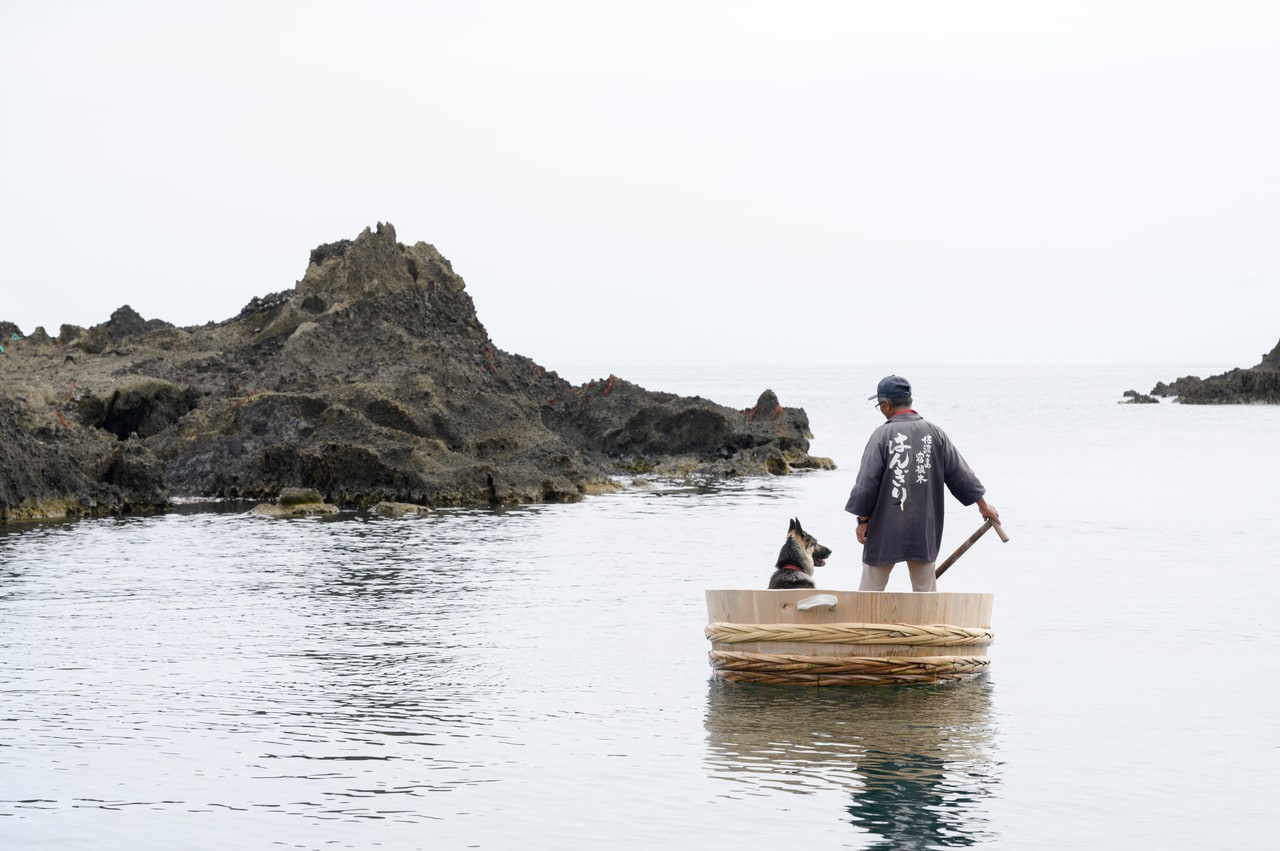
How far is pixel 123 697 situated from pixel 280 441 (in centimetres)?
2206

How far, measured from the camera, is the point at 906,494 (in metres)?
12.2

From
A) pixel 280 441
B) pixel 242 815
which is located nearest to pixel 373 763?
pixel 242 815

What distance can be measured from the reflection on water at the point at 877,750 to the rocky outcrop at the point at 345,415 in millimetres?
19209

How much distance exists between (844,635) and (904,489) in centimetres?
130

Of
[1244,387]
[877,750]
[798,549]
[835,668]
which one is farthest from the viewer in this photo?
[1244,387]

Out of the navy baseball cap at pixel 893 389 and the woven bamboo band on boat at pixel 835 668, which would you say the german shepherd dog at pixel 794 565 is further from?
the navy baseball cap at pixel 893 389

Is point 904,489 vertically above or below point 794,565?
above

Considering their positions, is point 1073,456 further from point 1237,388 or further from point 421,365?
point 1237,388

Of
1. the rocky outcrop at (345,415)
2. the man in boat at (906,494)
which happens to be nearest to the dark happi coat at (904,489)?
the man in boat at (906,494)

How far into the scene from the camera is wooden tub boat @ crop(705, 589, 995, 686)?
1207cm

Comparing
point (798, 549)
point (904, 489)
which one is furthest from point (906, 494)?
point (798, 549)

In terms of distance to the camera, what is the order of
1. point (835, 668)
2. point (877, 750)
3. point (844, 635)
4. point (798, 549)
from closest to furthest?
point (877, 750), point (844, 635), point (835, 668), point (798, 549)

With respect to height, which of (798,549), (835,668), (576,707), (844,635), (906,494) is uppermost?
(906,494)

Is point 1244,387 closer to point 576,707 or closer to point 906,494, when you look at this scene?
point 906,494
